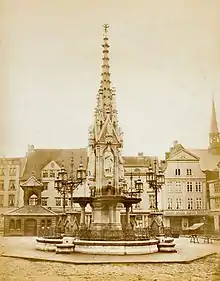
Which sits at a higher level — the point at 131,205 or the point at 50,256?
the point at 131,205

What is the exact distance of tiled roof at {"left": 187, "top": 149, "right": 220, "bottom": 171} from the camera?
3.53 m

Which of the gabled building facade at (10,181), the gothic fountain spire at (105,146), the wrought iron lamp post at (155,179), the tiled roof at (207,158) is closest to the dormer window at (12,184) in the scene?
the gabled building facade at (10,181)

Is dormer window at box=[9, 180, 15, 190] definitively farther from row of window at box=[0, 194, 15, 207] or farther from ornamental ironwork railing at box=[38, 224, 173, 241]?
ornamental ironwork railing at box=[38, 224, 173, 241]

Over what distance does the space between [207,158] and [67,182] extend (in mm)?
1229

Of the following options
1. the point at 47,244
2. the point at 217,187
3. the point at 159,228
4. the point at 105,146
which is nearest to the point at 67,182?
the point at 105,146

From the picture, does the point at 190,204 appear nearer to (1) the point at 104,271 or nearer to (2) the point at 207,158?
(2) the point at 207,158

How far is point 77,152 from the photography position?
387cm

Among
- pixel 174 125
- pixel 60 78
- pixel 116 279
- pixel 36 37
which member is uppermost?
pixel 36 37

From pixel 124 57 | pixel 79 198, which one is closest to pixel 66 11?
pixel 124 57

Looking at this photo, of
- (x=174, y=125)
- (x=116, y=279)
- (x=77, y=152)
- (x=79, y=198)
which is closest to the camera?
(x=116, y=279)

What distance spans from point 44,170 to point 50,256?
0.90 metres

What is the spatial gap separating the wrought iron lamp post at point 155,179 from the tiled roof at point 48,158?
0.60 metres

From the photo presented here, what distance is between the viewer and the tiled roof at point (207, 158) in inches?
139

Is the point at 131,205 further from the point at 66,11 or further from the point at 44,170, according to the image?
the point at 66,11
